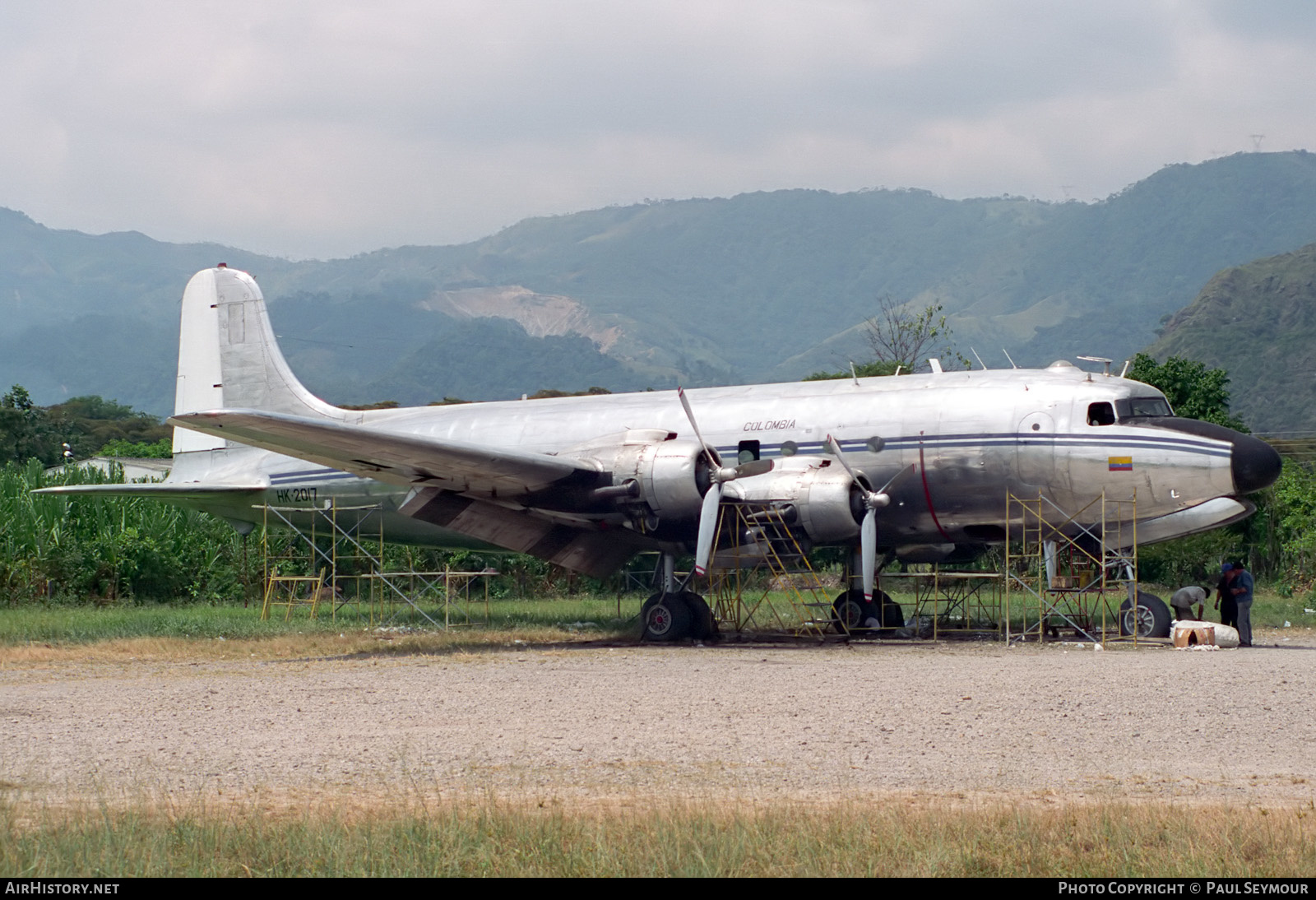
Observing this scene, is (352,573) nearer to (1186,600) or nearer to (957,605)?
(957,605)

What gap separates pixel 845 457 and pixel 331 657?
7.25 m

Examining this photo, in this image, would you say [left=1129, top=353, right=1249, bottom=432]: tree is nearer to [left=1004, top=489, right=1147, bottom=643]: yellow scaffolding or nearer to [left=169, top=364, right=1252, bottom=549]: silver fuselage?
[left=1004, top=489, right=1147, bottom=643]: yellow scaffolding

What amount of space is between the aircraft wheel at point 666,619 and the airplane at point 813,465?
23 millimetres

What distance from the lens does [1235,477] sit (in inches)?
655

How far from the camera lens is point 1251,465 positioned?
16.6 m

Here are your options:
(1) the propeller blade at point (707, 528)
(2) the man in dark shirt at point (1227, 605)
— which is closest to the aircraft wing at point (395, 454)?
(1) the propeller blade at point (707, 528)

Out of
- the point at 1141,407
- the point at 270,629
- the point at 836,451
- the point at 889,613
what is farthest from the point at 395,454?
the point at 1141,407

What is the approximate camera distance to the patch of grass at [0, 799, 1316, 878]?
20.5 feet

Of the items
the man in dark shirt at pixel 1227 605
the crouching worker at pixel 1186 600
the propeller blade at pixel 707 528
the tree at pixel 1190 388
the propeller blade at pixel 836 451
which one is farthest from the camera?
the tree at pixel 1190 388

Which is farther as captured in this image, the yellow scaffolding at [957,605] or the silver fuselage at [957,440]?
the yellow scaffolding at [957,605]

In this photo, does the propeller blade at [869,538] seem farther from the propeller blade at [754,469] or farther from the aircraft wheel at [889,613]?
the aircraft wheel at [889,613]

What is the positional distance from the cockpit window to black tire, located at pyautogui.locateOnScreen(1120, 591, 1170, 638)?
7.72 feet

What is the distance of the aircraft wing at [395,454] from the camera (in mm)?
16500

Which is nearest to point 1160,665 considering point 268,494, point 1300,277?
point 268,494
